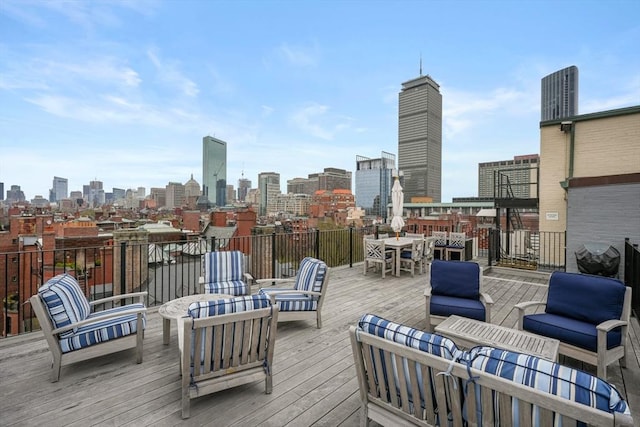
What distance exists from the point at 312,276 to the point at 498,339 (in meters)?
2.31

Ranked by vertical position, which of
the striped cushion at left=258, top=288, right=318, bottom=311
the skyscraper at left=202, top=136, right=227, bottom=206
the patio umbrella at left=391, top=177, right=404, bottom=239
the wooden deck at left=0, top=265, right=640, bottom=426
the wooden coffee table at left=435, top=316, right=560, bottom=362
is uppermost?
the skyscraper at left=202, top=136, right=227, bottom=206

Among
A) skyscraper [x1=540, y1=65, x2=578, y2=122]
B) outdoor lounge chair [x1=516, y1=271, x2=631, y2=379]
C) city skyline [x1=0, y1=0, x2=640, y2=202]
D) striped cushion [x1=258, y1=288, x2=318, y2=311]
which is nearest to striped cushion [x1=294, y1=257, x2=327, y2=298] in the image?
striped cushion [x1=258, y1=288, x2=318, y2=311]

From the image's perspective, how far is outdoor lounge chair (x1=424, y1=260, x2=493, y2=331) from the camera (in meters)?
3.60

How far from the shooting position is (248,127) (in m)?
32.1

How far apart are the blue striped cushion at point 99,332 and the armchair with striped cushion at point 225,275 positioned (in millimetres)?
1469

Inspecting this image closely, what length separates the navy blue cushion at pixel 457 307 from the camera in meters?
3.52

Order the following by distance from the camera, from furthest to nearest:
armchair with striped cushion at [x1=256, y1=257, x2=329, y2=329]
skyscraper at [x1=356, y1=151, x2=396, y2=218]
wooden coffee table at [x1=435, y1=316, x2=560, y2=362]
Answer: skyscraper at [x1=356, y1=151, x2=396, y2=218]
armchair with striped cushion at [x1=256, y1=257, x2=329, y2=329]
wooden coffee table at [x1=435, y1=316, x2=560, y2=362]

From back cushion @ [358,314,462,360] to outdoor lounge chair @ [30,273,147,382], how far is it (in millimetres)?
2589

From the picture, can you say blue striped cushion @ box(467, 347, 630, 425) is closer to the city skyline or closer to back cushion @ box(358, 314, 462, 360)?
back cushion @ box(358, 314, 462, 360)

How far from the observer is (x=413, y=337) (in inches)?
63.1

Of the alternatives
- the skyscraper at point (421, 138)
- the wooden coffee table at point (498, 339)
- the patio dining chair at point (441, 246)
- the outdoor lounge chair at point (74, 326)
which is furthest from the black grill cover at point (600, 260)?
the skyscraper at point (421, 138)

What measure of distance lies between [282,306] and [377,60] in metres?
19.3

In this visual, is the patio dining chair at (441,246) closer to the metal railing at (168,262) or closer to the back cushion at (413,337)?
the metal railing at (168,262)

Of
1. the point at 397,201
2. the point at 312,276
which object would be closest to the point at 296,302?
the point at 312,276
